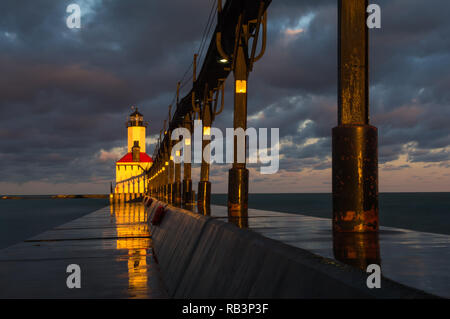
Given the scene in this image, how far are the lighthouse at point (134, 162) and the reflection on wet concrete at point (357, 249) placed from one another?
4544 inches

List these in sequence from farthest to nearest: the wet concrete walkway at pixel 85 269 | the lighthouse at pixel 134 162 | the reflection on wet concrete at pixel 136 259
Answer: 1. the lighthouse at pixel 134 162
2. the reflection on wet concrete at pixel 136 259
3. the wet concrete walkway at pixel 85 269

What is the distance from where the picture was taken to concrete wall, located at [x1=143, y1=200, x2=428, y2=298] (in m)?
2.53

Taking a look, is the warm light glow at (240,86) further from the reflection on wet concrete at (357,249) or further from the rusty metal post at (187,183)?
the rusty metal post at (187,183)

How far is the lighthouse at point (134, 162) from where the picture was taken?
121500 mm

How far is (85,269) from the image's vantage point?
397 inches

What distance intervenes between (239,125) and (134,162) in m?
111

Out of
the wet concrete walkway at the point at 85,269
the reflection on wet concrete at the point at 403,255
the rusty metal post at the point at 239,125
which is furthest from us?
the rusty metal post at the point at 239,125

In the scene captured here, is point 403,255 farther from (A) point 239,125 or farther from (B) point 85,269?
(A) point 239,125

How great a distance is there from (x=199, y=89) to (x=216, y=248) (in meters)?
17.5

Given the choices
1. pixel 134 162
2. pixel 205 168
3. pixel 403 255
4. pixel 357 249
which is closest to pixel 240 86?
pixel 205 168

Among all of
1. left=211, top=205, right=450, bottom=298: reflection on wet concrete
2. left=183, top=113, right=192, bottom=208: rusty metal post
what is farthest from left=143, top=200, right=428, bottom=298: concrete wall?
left=183, top=113, right=192, bottom=208: rusty metal post

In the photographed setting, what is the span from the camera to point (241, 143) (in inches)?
567

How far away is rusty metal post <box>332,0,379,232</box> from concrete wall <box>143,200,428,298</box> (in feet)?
5.21

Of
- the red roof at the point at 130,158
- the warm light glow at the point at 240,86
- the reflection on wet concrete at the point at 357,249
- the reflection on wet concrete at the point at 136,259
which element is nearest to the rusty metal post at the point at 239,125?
the warm light glow at the point at 240,86
